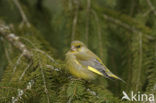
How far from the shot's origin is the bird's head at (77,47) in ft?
9.46

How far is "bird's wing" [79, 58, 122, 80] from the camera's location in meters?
2.48

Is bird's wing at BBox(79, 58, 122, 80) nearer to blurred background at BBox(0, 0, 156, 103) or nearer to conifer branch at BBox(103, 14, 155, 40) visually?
blurred background at BBox(0, 0, 156, 103)

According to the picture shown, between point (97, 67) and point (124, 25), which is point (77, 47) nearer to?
point (97, 67)

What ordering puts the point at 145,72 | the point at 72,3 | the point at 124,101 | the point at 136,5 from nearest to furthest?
the point at 124,101, the point at 145,72, the point at 72,3, the point at 136,5

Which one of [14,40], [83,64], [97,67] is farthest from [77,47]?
[14,40]

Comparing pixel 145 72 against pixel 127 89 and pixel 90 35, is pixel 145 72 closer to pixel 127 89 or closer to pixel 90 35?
pixel 127 89

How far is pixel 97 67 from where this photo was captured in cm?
256

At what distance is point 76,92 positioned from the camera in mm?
1925

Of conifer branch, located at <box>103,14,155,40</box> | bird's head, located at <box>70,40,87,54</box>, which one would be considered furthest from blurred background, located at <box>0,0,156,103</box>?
bird's head, located at <box>70,40,87,54</box>

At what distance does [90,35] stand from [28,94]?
157 cm

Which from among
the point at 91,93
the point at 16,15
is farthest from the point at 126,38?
the point at 16,15

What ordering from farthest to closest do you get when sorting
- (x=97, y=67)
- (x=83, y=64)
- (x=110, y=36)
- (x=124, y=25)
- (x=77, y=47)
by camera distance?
(x=110, y=36) < (x=124, y=25) < (x=77, y=47) < (x=83, y=64) < (x=97, y=67)

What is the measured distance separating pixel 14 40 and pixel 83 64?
92cm

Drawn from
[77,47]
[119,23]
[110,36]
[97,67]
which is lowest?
[97,67]
